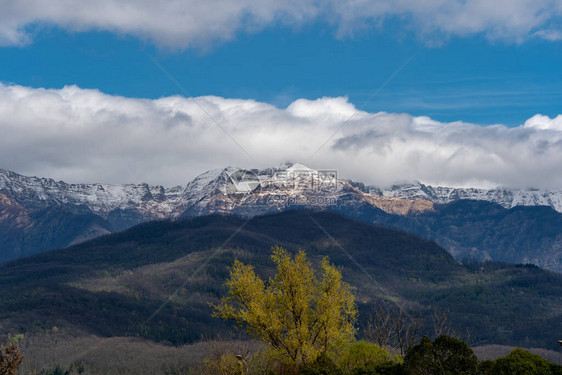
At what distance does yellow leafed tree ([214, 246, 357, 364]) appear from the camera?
257 ft

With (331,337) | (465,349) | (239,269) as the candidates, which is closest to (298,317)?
(331,337)

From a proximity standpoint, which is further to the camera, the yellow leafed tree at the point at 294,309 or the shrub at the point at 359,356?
the shrub at the point at 359,356

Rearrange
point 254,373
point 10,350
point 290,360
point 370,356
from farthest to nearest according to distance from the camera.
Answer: point 254,373 < point 370,356 < point 290,360 < point 10,350

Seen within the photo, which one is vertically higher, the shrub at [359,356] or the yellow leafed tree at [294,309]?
the yellow leafed tree at [294,309]

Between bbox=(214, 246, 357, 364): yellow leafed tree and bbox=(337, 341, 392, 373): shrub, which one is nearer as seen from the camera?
bbox=(214, 246, 357, 364): yellow leafed tree

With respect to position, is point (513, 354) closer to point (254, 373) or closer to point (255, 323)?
point (255, 323)

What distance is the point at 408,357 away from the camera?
81062mm

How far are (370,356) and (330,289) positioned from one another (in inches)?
632

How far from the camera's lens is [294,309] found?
79.9 m

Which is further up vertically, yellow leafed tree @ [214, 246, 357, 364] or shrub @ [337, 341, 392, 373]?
yellow leafed tree @ [214, 246, 357, 364]

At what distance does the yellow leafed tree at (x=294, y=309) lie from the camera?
78.4 metres

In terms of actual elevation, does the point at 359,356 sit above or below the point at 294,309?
below

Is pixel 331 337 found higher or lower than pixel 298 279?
lower

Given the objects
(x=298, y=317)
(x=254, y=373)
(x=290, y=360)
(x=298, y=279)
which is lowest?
(x=254, y=373)
